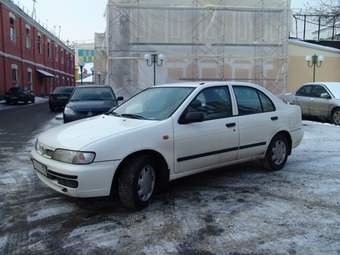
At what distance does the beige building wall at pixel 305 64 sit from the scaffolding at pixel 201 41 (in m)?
1.88

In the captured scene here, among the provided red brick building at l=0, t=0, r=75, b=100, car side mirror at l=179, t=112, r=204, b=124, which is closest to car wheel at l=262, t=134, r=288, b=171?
car side mirror at l=179, t=112, r=204, b=124

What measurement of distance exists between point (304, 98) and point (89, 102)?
8131 millimetres

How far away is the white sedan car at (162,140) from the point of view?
3523mm

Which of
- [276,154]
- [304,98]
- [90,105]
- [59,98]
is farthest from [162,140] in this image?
[59,98]

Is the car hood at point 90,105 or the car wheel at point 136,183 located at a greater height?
the car hood at point 90,105

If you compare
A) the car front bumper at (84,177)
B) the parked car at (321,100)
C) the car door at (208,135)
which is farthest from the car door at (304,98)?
the car front bumper at (84,177)

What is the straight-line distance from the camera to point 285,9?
2127 centimetres

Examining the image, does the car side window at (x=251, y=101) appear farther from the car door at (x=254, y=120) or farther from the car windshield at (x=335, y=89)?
the car windshield at (x=335, y=89)

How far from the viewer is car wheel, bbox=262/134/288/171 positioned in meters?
5.35

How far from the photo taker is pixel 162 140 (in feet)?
12.8

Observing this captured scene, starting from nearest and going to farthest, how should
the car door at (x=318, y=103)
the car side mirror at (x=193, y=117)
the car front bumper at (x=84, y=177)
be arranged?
the car front bumper at (x=84, y=177) < the car side mirror at (x=193, y=117) < the car door at (x=318, y=103)

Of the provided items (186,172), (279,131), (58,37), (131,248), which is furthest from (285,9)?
(58,37)

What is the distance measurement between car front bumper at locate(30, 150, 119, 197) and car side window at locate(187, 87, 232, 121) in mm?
1447

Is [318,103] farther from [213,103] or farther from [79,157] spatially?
[79,157]
